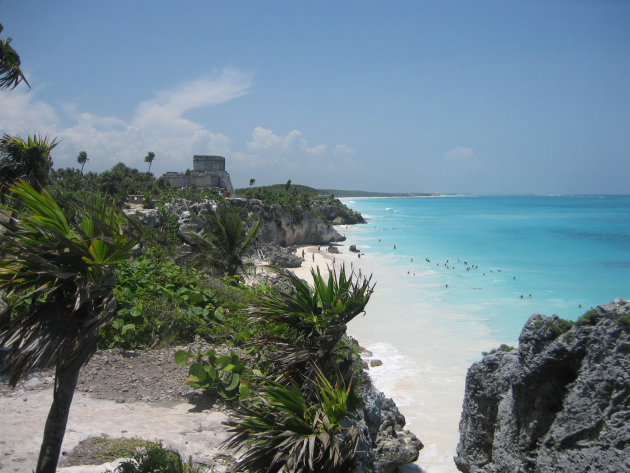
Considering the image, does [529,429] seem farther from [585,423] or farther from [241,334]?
[241,334]

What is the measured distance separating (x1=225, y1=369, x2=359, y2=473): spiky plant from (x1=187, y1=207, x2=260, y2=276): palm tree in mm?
10710

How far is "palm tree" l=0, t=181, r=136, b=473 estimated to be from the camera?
3279 mm

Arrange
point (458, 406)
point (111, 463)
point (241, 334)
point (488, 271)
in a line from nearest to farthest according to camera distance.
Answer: point (111, 463) < point (241, 334) < point (458, 406) < point (488, 271)

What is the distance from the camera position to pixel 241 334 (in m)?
8.27

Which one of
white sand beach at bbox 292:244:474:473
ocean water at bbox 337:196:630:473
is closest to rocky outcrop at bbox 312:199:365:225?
ocean water at bbox 337:196:630:473

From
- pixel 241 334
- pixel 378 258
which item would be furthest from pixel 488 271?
pixel 241 334

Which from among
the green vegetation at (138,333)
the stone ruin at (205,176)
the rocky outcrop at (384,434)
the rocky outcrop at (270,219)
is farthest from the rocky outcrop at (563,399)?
the stone ruin at (205,176)

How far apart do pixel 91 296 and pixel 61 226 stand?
24.0 inches

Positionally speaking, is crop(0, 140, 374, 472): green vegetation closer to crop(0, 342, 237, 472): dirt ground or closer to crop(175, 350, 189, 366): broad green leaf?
crop(175, 350, 189, 366): broad green leaf

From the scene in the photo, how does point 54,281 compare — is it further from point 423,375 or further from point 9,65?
point 423,375

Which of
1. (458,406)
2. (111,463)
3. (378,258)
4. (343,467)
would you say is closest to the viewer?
(343,467)

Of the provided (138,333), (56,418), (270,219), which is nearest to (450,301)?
(138,333)

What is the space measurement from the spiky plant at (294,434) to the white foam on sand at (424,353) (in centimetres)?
442

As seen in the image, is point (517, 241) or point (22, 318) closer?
point (22, 318)
